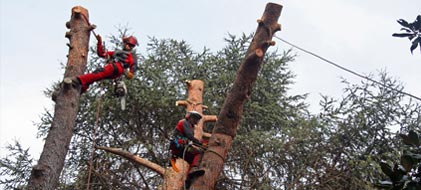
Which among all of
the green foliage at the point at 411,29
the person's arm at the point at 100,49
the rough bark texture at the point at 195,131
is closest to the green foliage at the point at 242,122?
the rough bark texture at the point at 195,131

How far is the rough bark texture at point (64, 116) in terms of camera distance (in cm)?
462

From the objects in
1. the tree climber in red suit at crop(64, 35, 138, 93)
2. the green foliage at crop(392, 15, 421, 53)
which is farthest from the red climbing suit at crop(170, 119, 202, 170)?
the green foliage at crop(392, 15, 421, 53)

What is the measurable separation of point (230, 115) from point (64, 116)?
4.76ft

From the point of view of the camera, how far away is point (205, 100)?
11.1 metres

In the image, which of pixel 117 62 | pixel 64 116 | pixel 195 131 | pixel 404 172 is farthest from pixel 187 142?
pixel 404 172

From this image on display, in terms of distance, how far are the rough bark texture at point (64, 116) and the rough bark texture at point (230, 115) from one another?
3.77ft

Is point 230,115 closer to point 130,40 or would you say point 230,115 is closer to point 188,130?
point 188,130

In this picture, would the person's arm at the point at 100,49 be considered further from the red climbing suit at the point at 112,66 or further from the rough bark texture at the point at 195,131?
the rough bark texture at the point at 195,131

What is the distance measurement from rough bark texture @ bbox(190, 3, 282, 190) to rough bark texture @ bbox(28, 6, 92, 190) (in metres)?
1.15

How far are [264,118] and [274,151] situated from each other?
4.13ft

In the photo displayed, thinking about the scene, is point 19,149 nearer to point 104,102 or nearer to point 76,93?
point 104,102

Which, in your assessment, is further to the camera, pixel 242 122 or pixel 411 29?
pixel 242 122

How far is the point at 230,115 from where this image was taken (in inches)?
216

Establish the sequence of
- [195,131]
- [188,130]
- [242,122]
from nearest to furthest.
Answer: [188,130] → [195,131] → [242,122]
